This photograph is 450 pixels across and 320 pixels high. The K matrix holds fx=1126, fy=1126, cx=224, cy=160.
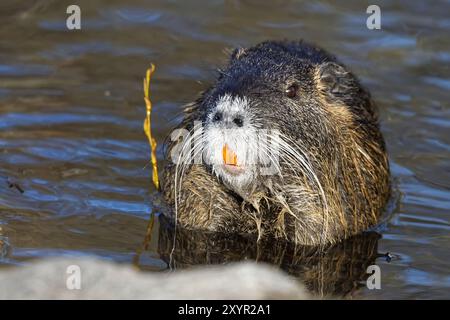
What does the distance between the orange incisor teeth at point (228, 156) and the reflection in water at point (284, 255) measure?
71 cm

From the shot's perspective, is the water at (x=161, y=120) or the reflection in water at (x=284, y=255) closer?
the reflection in water at (x=284, y=255)

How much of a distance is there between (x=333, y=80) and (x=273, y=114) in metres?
0.82

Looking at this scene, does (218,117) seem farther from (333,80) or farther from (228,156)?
(333,80)

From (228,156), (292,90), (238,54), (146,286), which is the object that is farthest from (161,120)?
(146,286)

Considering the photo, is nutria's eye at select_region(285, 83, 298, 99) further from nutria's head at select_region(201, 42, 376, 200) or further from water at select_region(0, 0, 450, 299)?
water at select_region(0, 0, 450, 299)

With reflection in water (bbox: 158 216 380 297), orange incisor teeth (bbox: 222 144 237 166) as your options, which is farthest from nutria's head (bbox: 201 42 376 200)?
reflection in water (bbox: 158 216 380 297)

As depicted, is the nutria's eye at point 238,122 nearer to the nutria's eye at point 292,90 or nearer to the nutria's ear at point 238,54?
the nutria's eye at point 292,90

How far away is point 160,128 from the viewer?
8359mm

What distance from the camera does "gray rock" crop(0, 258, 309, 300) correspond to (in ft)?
15.7

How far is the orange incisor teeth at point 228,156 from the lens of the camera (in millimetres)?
5969

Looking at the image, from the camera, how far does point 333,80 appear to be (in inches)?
272

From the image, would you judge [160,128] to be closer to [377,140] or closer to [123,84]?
[123,84]

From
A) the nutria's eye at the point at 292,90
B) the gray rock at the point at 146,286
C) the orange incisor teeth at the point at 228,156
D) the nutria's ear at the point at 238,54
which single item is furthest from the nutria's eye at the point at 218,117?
the gray rock at the point at 146,286

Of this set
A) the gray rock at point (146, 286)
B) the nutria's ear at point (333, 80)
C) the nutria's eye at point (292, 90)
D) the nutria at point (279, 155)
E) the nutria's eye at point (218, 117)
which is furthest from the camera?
the nutria's ear at point (333, 80)
